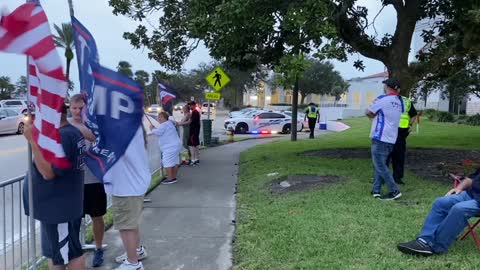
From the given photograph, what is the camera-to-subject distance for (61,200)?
12.0 feet

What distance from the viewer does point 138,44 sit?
1385 cm

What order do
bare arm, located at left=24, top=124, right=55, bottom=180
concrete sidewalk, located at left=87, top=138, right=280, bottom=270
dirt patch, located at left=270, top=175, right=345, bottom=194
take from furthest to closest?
dirt patch, located at left=270, top=175, right=345, bottom=194
concrete sidewalk, located at left=87, top=138, right=280, bottom=270
bare arm, located at left=24, top=124, right=55, bottom=180

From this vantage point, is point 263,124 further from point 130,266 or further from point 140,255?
point 130,266

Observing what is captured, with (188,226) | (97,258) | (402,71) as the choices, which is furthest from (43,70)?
(402,71)

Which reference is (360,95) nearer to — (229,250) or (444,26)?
(444,26)

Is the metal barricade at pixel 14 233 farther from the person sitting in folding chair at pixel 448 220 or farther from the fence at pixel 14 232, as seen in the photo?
the person sitting in folding chair at pixel 448 220

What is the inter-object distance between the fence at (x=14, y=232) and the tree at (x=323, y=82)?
2518 inches

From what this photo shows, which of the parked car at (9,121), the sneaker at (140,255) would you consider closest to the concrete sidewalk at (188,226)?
the sneaker at (140,255)

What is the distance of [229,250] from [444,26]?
9.47 metres

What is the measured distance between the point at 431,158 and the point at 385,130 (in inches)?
196

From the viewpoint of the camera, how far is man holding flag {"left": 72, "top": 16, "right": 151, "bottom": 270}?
4.17m

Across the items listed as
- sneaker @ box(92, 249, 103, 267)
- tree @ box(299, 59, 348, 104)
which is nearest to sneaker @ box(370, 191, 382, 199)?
sneaker @ box(92, 249, 103, 267)

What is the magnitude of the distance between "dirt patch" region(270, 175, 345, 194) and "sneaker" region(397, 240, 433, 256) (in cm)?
331

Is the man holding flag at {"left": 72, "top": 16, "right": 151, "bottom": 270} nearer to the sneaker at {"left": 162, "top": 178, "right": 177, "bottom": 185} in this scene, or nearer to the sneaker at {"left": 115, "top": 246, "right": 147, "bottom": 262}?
the sneaker at {"left": 115, "top": 246, "right": 147, "bottom": 262}
